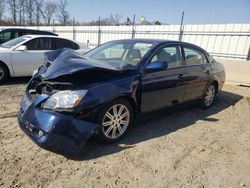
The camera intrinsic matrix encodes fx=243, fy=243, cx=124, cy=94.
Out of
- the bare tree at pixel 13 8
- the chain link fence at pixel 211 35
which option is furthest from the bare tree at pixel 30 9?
the chain link fence at pixel 211 35

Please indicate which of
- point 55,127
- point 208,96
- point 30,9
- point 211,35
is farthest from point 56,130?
point 30,9

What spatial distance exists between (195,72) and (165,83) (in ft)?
3.74

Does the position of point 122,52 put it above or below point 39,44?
above

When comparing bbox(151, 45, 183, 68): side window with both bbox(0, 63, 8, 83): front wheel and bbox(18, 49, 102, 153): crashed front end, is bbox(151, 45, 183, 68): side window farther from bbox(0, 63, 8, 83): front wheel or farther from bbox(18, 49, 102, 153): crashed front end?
bbox(0, 63, 8, 83): front wheel

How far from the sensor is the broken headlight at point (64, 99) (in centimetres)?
312

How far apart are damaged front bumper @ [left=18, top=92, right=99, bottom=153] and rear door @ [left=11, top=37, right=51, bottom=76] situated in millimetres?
4250

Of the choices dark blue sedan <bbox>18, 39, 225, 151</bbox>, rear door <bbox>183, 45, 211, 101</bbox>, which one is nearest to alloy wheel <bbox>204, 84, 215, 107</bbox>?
rear door <bbox>183, 45, 211, 101</bbox>

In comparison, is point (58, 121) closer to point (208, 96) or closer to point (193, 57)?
point (193, 57)

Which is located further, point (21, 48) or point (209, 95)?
point (21, 48)

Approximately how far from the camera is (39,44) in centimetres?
744

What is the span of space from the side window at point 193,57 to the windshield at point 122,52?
98cm

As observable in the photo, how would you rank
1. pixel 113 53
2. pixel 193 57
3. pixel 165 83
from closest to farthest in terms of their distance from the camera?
pixel 165 83 → pixel 113 53 → pixel 193 57

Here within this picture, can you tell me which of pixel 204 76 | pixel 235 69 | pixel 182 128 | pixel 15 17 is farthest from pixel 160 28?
pixel 15 17

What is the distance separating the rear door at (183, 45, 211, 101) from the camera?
195 inches
